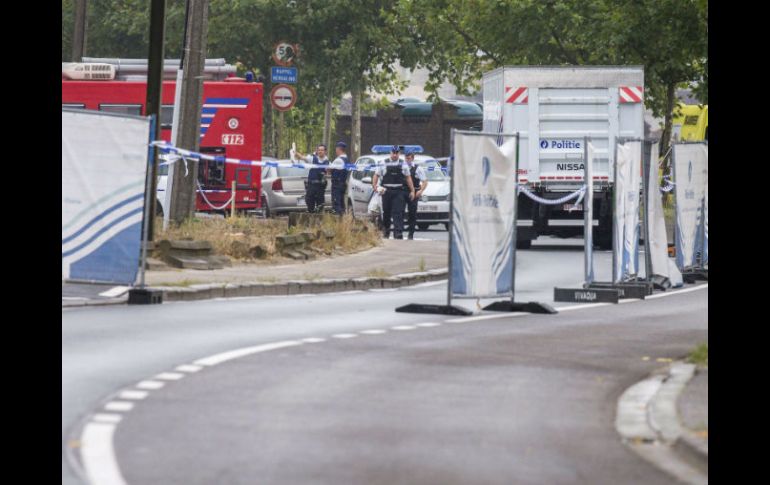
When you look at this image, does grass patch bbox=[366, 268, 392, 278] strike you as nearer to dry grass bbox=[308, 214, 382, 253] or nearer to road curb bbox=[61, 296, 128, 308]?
dry grass bbox=[308, 214, 382, 253]

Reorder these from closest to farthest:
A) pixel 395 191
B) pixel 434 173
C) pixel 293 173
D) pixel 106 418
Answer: pixel 106 418 < pixel 395 191 < pixel 434 173 < pixel 293 173

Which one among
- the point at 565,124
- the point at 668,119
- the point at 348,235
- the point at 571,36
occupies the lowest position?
the point at 348,235

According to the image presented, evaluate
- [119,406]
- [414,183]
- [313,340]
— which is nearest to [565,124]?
[414,183]

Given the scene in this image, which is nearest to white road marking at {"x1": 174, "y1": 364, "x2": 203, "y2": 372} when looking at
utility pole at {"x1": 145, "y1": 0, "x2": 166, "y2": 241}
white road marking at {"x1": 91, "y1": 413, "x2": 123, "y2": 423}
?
white road marking at {"x1": 91, "y1": 413, "x2": 123, "y2": 423}

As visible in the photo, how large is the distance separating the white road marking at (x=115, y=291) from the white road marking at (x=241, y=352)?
4.37 m

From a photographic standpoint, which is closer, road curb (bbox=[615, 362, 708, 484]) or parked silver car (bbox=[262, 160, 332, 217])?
road curb (bbox=[615, 362, 708, 484])

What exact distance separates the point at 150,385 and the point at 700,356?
382cm

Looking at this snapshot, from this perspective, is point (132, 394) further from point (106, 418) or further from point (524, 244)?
point (524, 244)

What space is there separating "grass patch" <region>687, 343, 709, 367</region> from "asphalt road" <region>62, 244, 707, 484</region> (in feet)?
1.00

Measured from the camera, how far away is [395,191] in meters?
32.2

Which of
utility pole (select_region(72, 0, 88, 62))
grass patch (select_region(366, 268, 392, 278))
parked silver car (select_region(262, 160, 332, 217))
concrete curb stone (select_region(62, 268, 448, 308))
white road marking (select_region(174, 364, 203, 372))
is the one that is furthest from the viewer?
utility pole (select_region(72, 0, 88, 62))

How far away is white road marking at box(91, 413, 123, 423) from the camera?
9413 mm
